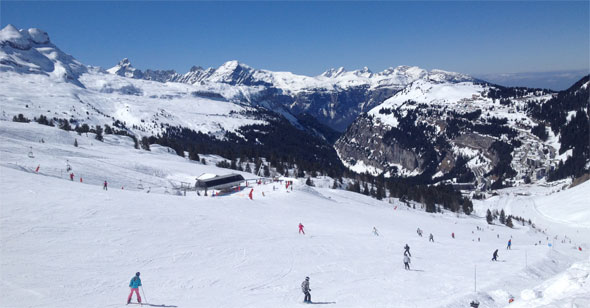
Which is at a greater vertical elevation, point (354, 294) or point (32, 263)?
point (32, 263)

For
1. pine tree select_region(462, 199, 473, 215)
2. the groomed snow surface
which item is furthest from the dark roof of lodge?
pine tree select_region(462, 199, 473, 215)

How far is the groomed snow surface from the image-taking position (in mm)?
20336

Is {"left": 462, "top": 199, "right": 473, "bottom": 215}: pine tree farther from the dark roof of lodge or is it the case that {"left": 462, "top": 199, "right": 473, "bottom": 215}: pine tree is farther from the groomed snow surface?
the dark roof of lodge

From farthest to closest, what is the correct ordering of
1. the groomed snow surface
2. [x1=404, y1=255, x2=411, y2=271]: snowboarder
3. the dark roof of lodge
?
the dark roof of lodge, [x1=404, y1=255, x2=411, y2=271]: snowboarder, the groomed snow surface

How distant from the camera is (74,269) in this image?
22.5m

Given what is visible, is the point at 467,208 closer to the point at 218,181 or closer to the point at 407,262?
the point at 218,181

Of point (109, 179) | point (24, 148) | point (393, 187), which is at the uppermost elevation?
point (24, 148)

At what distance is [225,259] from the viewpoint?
27406mm

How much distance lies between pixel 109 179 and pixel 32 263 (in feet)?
130

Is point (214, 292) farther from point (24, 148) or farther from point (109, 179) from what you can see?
point (24, 148)

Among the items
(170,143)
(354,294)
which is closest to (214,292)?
(354,294)

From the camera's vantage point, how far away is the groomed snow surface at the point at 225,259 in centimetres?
2034

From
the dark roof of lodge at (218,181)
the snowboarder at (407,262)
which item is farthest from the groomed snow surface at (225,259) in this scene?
the dark roof of lodge at (218,181)

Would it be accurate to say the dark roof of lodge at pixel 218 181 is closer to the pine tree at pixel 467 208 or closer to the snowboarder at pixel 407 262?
the snowboarder at pixel 407 262
